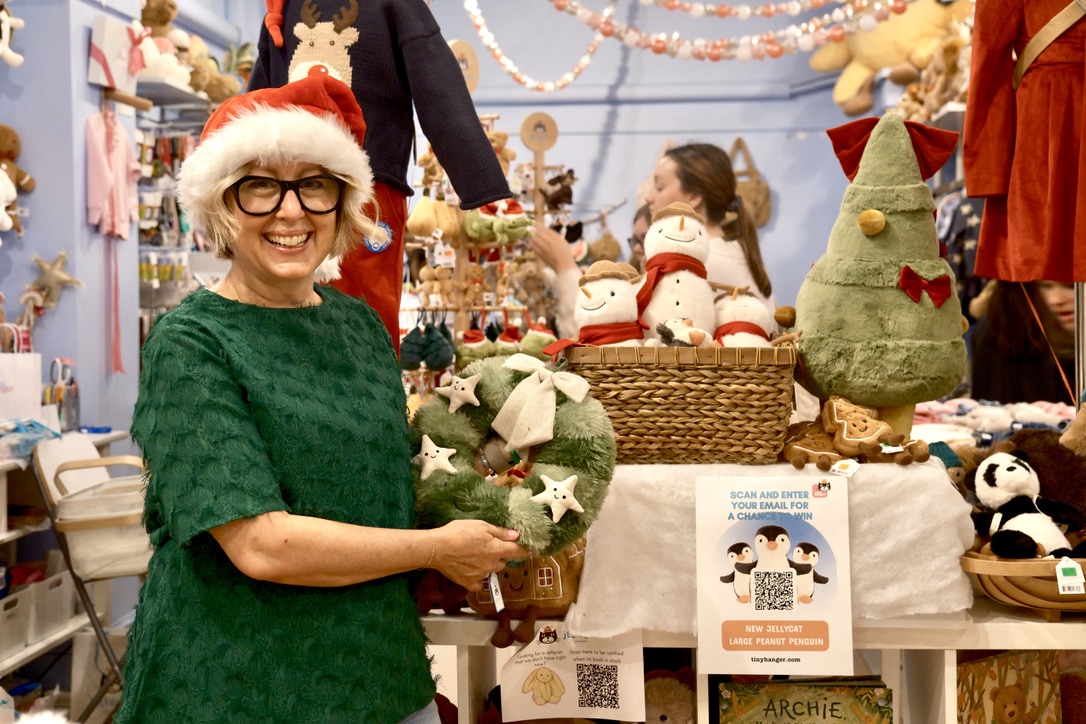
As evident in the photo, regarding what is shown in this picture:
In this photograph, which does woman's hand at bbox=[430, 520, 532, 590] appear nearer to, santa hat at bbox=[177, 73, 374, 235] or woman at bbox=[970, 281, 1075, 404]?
santa hat at bbox=[177, 73, 374, 235]

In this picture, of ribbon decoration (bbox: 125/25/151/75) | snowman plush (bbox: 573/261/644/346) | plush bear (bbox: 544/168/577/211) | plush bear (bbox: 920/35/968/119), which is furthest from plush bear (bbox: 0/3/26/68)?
plush bear (bbox: 920/35/968/119)

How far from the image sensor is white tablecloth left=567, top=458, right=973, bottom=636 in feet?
5.59

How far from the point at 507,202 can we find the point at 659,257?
6.08 feet

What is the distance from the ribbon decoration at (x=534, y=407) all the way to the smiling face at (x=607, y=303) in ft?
1.01

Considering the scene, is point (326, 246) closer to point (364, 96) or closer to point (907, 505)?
point (364, 96)

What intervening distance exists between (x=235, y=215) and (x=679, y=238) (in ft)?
3.04

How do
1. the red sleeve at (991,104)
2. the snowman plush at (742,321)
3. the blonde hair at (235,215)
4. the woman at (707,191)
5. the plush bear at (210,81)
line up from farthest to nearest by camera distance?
the plush bear at (210,81) < the woman at (707,191) < the red sleeve at (991,104) < the snowman plush at (742,321) < the blonde hair at (235,215)

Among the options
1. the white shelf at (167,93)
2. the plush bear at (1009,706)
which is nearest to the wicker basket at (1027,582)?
the plush bear at (1009,706)

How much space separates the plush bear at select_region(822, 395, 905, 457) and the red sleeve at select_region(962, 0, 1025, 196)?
0.73m

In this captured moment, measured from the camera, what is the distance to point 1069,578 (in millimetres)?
1675

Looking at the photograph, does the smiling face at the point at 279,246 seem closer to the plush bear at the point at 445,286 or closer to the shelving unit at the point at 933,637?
the shelving unit at the point at 933,637

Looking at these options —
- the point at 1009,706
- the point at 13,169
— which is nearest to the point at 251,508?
the point at 1009,706

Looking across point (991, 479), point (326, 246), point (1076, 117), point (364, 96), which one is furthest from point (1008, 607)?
point (364, 96)

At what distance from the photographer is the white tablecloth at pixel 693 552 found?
1.71 metres
